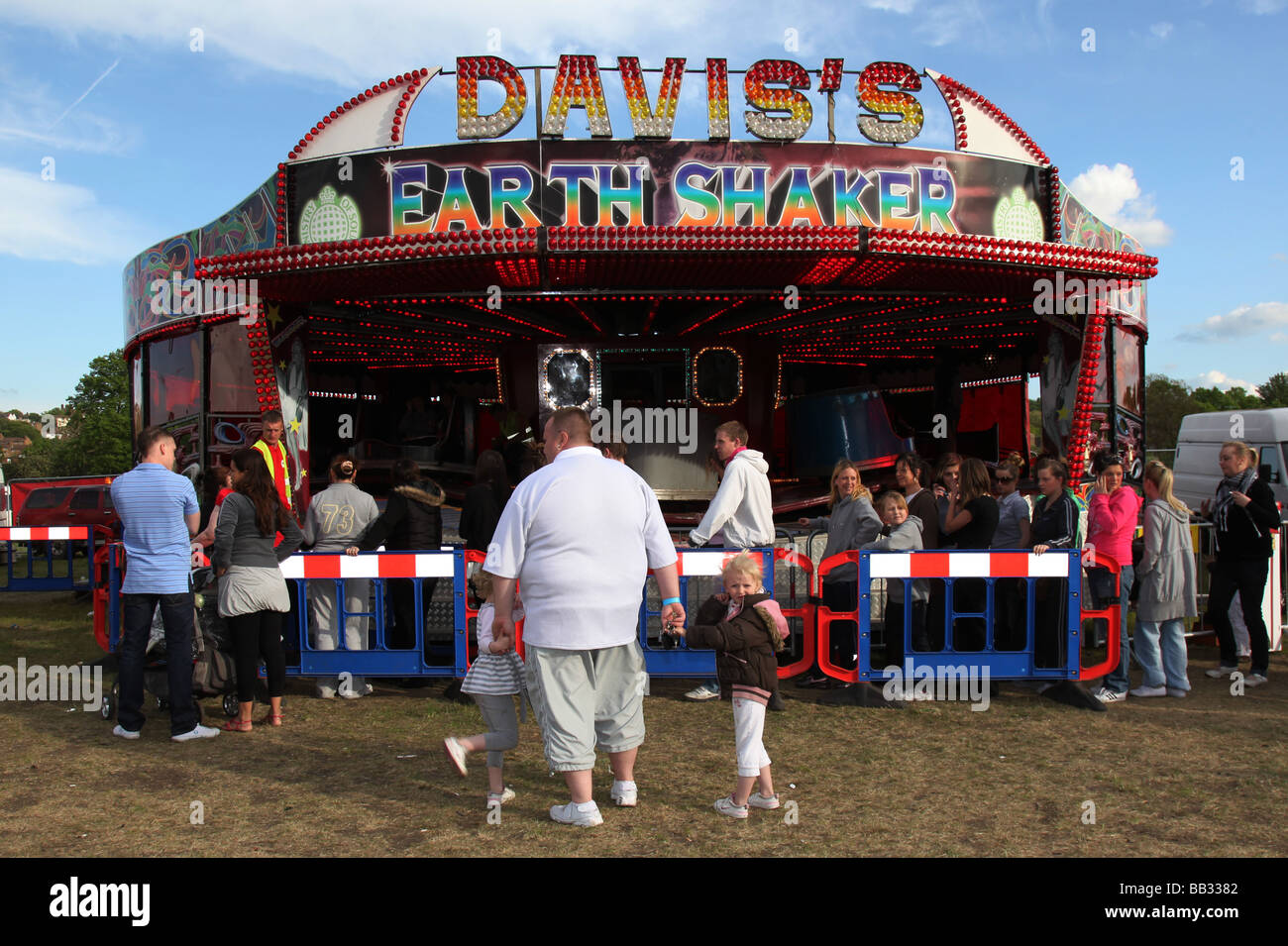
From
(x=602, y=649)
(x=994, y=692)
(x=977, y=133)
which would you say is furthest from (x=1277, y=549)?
(x=602, y=649)

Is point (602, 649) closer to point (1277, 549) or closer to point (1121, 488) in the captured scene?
point (1121, 488)

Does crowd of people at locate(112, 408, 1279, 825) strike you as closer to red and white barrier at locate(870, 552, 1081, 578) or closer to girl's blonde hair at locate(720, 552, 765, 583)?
girl's blonde hair at locate(720, 552, 765, 583)

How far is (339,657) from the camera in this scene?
22.4 ft

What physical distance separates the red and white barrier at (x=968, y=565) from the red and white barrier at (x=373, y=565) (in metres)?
2.95

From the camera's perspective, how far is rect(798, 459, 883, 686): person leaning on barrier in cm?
672

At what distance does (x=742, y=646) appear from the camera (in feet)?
14.3

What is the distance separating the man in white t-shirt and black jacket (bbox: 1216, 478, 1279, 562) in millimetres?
5095

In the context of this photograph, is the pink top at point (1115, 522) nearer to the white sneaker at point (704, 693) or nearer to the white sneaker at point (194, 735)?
the white sneaker at point (704, 693)

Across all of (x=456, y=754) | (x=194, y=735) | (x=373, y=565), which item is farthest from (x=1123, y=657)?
(x=194, y=735)

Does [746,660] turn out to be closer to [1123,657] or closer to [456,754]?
[456,754]

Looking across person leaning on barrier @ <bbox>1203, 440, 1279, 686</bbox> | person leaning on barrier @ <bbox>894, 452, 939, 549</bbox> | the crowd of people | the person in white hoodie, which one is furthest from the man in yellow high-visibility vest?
person leaning on barrier @ <bbox>1203, 440, 1279, 686</bbox>

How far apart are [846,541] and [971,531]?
0.93m

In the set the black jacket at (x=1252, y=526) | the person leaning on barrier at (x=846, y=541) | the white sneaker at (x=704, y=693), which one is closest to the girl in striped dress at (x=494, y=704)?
the white sneaker at (x=704, y=693)

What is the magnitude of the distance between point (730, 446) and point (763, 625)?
236 cm
